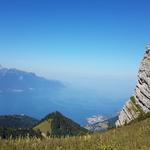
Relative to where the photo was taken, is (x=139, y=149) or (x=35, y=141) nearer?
(x=139, y=149)

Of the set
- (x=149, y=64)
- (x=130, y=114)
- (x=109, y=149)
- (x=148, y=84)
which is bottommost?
(x=109, y=149)

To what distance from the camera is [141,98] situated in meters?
119

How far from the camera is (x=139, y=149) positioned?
12.7 m

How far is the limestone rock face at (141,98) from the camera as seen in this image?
11575 cm

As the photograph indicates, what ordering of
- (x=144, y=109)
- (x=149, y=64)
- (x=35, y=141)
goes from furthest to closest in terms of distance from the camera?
(x=149, y=64) → (x=144, y=109) → (x=35, y=141)

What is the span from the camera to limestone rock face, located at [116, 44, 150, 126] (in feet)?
380

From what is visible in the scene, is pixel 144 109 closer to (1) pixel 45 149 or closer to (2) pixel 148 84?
(2) pixel 148 84

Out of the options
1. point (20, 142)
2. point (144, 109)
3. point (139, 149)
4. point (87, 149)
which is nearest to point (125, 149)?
point (139, 149)

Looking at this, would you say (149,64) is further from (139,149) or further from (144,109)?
(139,149)

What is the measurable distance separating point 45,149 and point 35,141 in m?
1.83

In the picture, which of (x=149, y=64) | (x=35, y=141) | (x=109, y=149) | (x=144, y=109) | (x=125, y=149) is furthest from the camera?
(x=149, y=64)

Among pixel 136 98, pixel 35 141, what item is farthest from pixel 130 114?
pixel 35 141

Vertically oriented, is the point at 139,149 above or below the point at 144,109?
below

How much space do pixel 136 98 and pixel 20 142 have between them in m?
113
